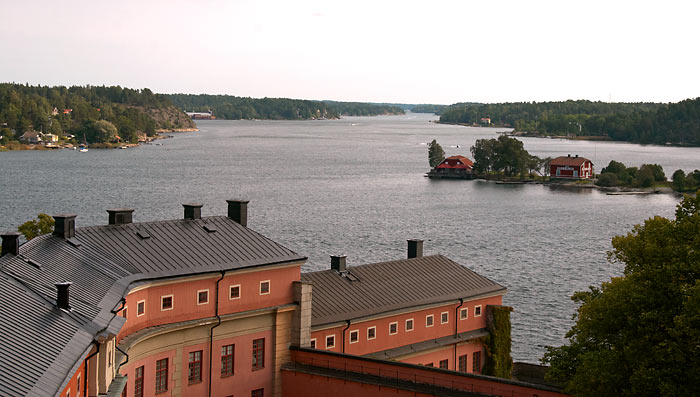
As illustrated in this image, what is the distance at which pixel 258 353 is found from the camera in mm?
32219

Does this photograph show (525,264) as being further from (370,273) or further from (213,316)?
(213,316)

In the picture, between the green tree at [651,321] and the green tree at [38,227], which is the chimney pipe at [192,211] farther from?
the green tree at [38,227]

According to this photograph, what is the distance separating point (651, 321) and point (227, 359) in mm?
13655

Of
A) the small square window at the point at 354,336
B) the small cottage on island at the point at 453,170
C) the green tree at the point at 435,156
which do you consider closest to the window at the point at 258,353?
the small square window at the point at 354,336

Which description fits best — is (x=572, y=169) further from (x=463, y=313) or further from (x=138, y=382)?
(x=138, y=382)

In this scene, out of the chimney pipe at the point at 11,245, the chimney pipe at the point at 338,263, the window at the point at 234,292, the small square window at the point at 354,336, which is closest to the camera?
the chimney pipe at the point at 11,245

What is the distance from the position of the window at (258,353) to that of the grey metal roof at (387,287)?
361 cm

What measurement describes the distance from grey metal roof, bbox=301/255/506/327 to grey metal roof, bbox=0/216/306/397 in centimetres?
528

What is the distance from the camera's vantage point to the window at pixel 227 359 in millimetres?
31094

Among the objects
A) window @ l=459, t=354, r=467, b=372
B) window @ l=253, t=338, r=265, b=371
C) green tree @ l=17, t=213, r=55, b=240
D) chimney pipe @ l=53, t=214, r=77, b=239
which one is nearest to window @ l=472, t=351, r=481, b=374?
window @ l=459, t=354, r=467, b=372

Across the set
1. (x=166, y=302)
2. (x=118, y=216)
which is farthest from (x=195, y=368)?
(x=118, y=216)

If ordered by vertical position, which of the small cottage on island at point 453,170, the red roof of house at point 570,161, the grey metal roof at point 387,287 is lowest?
the small cottage on island at point 453,170

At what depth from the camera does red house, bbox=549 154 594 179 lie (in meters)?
169

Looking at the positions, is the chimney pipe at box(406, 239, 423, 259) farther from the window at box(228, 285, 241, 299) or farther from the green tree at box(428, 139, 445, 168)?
the green tree at box(428, 139, 445, 168)
